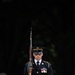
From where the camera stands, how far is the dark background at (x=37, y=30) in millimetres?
20078

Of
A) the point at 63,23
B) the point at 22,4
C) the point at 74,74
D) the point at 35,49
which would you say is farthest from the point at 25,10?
the point at 35,49

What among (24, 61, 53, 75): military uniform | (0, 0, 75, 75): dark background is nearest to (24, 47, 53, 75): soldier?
(24, 61, 53, 75): military uniform

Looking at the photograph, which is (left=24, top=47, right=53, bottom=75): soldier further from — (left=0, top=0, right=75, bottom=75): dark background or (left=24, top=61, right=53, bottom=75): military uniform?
(left=0, top=0, right=75, bottom=75): dark background

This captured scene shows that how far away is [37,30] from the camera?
66.2ft

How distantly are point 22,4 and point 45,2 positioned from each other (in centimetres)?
111

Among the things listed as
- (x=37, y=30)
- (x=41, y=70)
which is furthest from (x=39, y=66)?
(x=37, y=30)

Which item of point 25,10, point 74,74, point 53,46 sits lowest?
point 74,74

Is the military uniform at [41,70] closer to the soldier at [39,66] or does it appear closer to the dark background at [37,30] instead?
the soldier at [39,66]

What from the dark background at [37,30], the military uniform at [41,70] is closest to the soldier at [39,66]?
the military uniform at [41,70]

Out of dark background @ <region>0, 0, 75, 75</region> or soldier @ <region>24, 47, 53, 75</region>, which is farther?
dark background @ <region>0, 0, 75, 75</region>

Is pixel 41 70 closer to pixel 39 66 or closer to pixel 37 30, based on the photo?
pixel 39 66

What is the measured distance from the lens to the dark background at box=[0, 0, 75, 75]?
2008cm

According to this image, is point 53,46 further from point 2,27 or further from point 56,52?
point 2,27

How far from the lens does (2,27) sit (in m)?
20.5
